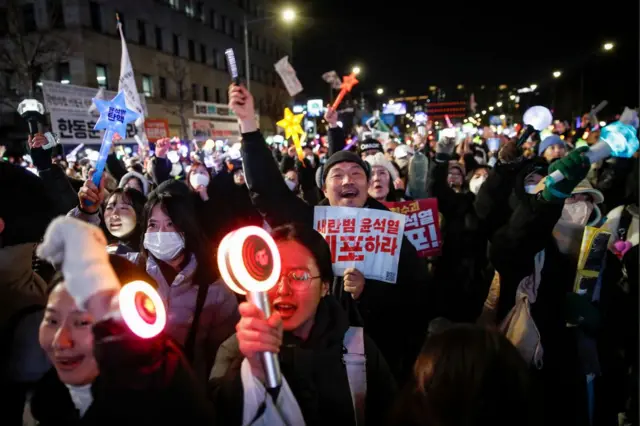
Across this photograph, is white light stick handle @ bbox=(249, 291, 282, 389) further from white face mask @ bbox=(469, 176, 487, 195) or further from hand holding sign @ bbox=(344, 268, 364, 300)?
white face mask @ bbox=(469, 176, 487, 195)

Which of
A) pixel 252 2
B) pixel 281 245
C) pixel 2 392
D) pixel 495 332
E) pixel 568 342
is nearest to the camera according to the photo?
pixel 2 392

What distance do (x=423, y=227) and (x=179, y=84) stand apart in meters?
35.4

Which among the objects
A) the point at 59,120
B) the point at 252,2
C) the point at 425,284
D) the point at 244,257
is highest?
the point at 252,2

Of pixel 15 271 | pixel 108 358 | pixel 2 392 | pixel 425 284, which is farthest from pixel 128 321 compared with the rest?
pixel 425 284

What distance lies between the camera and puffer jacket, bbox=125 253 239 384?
8.59ft

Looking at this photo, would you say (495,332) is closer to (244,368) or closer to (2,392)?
(244,368)

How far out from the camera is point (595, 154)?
2266 mm

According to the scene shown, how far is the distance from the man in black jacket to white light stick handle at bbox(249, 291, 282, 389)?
3.91ft

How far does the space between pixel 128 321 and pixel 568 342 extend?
8.64ft

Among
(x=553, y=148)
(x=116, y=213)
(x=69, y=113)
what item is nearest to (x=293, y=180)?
(x=553, y=148)

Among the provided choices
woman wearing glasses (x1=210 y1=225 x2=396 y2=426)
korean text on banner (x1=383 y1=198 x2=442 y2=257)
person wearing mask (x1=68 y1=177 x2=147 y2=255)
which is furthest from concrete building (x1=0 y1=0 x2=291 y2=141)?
woman wearing glasses (x1=210 y1=225 x2=396 y2=426)

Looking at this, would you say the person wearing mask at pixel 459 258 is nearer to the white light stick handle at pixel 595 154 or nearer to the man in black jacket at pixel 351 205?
the man in black jacket at pixel 351 205

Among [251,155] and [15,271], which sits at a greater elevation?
[251,155]

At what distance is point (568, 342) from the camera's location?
289cm
